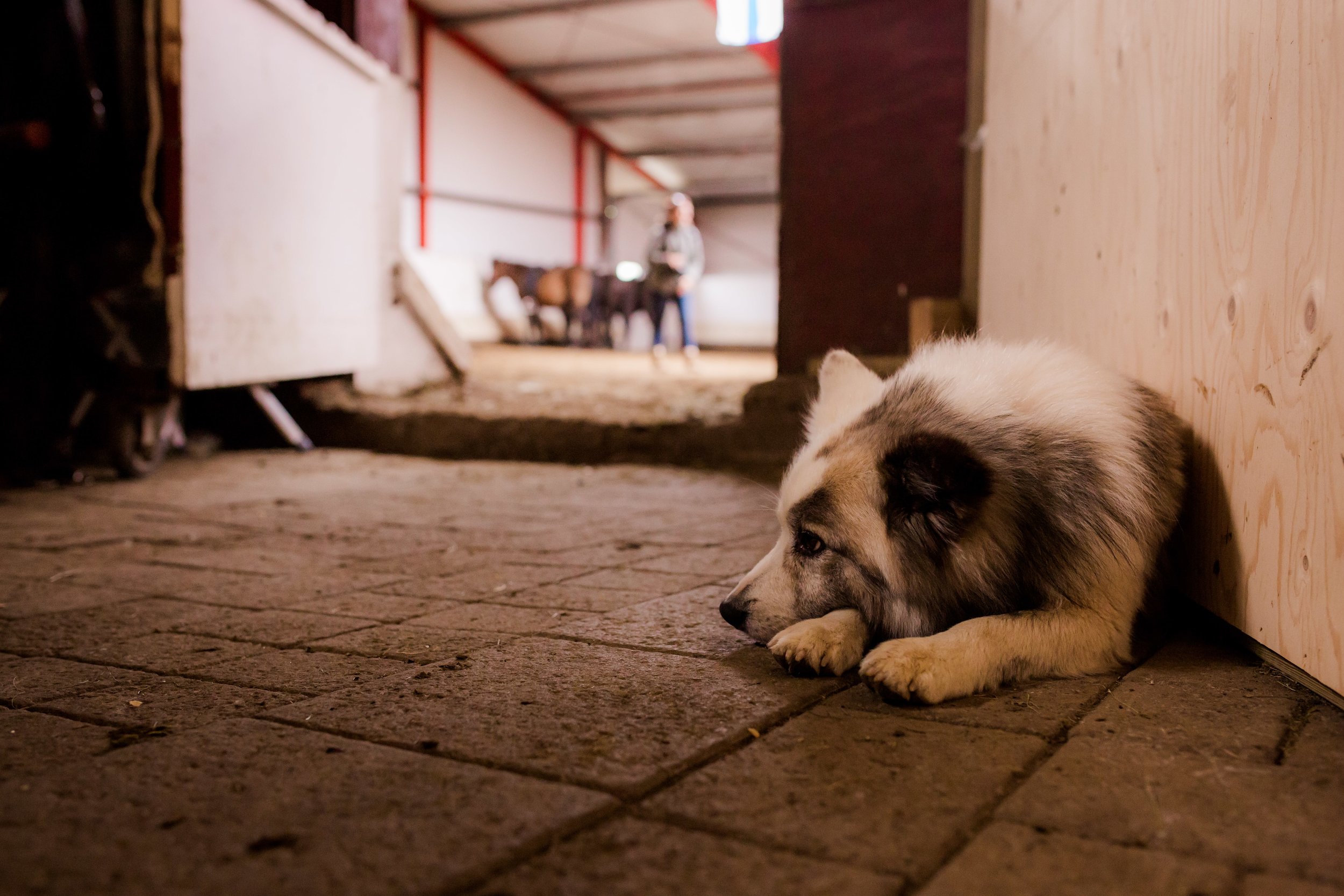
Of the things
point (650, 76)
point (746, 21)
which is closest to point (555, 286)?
point (650, 76)

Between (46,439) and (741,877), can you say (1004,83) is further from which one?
(46,439)

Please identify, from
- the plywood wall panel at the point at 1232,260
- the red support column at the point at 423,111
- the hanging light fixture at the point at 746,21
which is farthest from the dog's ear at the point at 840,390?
the red support column at the point at 423,111

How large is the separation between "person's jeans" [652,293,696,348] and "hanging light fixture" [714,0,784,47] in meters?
5.41

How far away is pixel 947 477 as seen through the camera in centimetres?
203

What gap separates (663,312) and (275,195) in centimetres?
1017

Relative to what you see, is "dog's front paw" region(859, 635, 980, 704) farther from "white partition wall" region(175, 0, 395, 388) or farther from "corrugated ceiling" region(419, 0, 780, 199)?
"corrugated ceiling" region(419, 0, 780, 199)

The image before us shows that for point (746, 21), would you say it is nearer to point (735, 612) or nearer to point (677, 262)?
point (677, 262)

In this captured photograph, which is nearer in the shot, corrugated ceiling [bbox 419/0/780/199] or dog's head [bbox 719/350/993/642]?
dog's head [bbox 719/350/993/642]

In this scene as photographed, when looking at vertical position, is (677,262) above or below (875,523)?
above

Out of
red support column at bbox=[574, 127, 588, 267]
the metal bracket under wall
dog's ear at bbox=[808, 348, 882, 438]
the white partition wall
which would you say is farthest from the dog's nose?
red support column at bbox=[574, 127, 588, 267]

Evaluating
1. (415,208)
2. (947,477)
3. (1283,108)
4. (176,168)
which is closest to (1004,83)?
(1283,108)

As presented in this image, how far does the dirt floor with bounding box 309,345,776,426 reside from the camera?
6820 millimetres

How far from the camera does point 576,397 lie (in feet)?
25.6

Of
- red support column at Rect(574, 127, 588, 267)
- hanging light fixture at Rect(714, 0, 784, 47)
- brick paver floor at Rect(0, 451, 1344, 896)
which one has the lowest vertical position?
brick paver floor at Rect(0, 451, 1344, 896)
